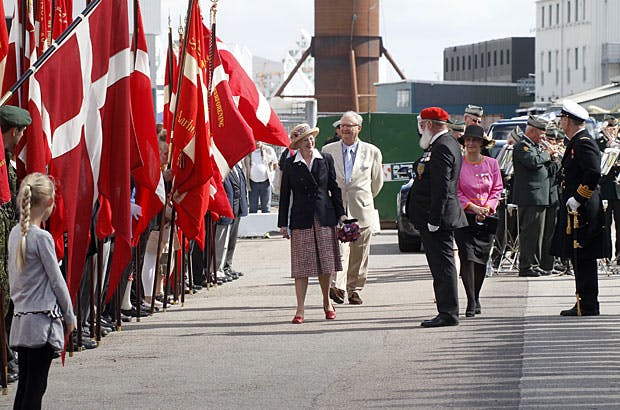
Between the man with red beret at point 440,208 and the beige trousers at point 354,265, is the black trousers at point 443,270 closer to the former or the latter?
the man with red beret at point 440,208

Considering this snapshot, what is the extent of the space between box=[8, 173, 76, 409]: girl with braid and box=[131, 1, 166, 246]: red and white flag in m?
4.96

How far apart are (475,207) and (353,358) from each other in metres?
3.70

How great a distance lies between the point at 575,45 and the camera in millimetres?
126250

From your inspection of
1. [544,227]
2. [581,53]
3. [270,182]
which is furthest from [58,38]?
[581,53]

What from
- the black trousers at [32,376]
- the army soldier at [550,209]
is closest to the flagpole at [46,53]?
the black trousers at [32,376]

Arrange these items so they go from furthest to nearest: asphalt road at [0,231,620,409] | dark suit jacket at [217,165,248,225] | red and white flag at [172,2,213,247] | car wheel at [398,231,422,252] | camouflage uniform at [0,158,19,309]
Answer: car wheel at [398,231,422,252]
dark suit jacket at [217,165,248,225]
red and white flag at [172,2,213,247]
camouflage uniform at [0,158,19,309]
asphalt road at [0,231,620,409]

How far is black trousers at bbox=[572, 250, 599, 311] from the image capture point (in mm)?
14609

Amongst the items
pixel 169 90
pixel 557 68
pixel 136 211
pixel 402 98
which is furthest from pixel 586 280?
pixel 557 68

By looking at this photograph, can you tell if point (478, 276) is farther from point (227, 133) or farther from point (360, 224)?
point (227, 133)

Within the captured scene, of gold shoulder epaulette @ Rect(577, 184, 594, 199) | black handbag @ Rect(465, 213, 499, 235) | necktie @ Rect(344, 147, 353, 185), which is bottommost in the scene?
black handbag @ Rect(465, 213, 499, 235)

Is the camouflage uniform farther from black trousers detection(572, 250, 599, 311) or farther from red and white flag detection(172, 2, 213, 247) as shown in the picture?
black trousers detection(572, 250, 599, 311)

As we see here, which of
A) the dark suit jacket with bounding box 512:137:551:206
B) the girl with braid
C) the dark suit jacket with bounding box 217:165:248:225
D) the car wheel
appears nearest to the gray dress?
the girl with braid

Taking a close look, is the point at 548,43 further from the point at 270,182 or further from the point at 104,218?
the point at 104,218

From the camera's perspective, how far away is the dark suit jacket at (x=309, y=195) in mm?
14836
